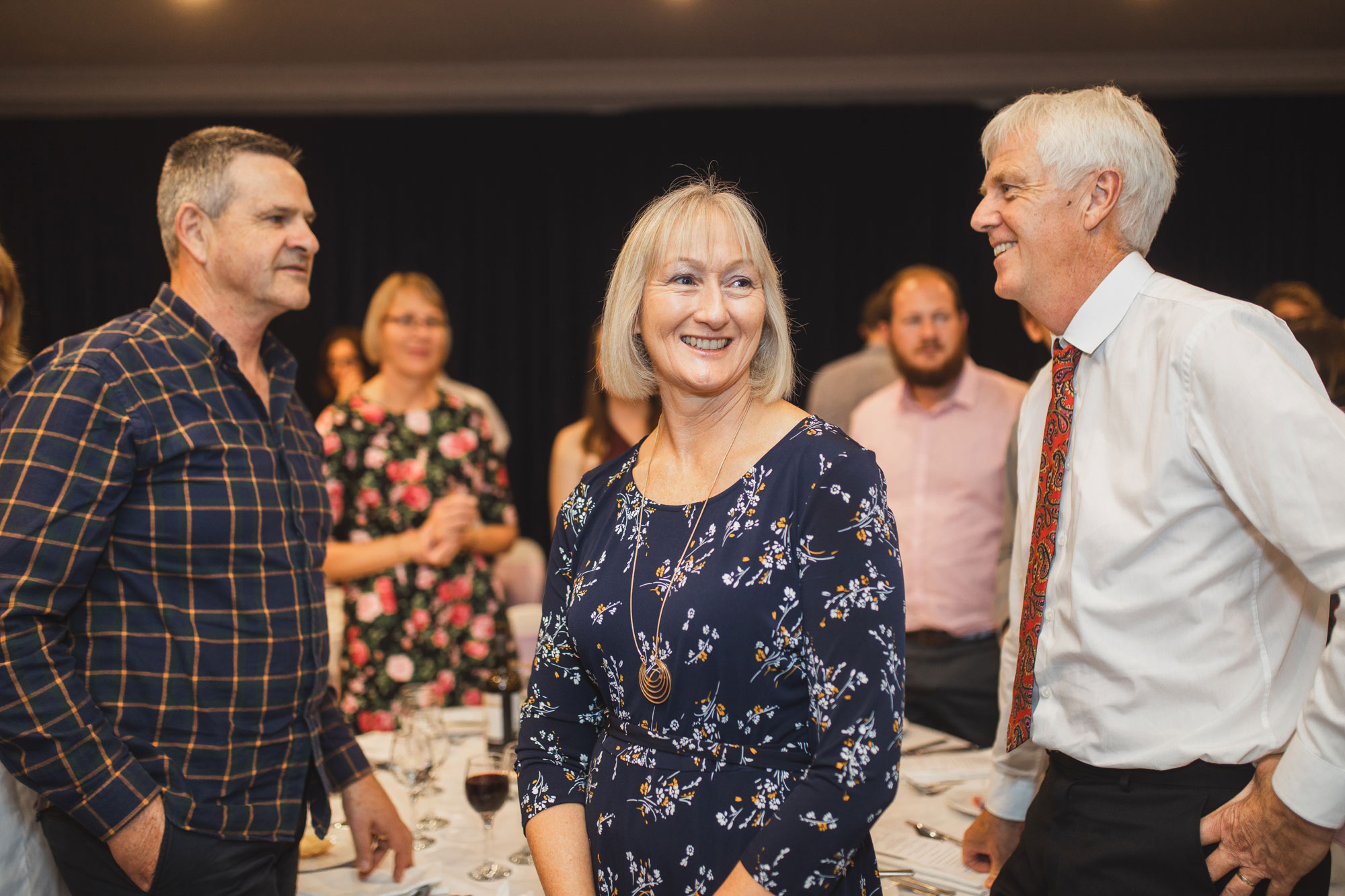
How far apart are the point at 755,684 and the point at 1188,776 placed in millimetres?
610

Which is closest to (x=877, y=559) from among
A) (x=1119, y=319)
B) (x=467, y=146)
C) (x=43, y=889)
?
(x=1119, y=319)

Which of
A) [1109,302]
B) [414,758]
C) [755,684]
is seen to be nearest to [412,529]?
[414,758]

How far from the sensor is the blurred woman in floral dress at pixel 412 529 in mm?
3178

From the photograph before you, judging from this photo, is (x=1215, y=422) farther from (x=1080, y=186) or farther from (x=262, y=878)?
(x=262, y=878)

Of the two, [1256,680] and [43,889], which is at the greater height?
[1256,680]

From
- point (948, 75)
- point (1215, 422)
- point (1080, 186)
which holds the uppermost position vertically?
point (948, 75)

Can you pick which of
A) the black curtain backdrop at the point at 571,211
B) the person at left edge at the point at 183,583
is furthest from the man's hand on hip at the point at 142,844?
the black curtain backdrop at the point at 571,211

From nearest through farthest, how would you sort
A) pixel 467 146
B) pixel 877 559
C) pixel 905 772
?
pixel 877 559 < pixel 905 772 < pixel 467 146

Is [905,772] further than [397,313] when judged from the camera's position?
No

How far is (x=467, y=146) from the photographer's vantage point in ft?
23.0

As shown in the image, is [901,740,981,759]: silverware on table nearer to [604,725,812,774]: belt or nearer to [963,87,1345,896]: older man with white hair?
[963,87,1345,896]: older man with white hair

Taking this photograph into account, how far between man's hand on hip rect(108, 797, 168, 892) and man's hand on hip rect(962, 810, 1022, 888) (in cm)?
130

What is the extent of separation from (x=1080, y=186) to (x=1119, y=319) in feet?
0.70

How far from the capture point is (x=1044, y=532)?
5.02ft
